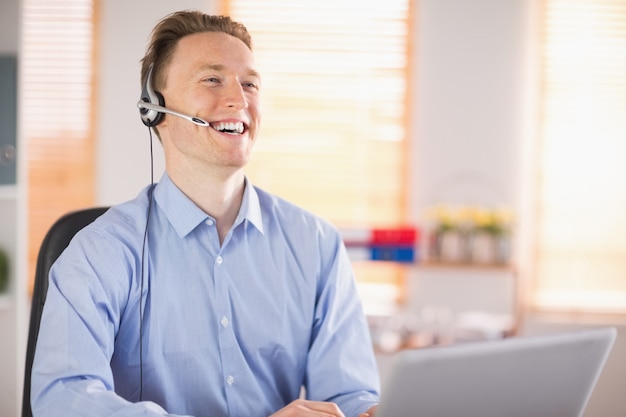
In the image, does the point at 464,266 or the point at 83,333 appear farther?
the point at 464,266

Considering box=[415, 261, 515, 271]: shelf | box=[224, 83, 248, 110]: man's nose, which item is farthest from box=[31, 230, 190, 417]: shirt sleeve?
box=[415, 261, 515, 271]: shelf

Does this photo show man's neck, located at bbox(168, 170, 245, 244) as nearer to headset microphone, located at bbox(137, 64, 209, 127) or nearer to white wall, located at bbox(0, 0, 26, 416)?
headset microphone, located at bbox(137, 64, 209, 127)

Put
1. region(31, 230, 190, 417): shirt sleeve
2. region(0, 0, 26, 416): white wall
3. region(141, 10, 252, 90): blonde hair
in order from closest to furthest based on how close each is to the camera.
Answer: region(31, 230, 190, 417): shirt sleeve < region(141, 10, 252, 90): blonde hair < region(0, 0, 26, 416): white wall

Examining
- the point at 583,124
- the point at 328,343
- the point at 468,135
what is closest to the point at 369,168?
the point at 468,135

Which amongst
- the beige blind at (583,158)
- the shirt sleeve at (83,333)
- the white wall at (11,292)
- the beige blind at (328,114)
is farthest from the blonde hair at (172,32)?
the beige blind at (583,158)

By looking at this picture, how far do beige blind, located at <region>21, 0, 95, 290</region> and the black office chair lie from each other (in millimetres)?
2415

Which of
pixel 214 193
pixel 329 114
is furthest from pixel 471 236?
pixel 214 193

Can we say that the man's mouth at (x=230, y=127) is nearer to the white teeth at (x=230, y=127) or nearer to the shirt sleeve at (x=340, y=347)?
the white teeth at (x=230, y=127)

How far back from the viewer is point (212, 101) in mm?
1592

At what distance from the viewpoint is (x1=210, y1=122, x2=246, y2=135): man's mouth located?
1578 mm

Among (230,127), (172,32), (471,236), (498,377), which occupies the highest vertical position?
(172,32)

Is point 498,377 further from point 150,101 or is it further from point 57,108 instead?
point 57,108

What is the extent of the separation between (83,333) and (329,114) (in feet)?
8.83

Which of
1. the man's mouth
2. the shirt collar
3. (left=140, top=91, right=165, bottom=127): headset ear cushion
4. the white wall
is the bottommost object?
the white wall
